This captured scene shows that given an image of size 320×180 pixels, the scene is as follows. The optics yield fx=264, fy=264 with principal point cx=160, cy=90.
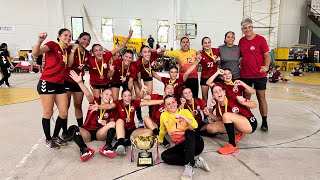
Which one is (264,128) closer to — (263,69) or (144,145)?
(263,69)

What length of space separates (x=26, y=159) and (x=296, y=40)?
2289 cm

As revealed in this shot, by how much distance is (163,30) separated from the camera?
20828 millimetres

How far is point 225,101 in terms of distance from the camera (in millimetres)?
3768

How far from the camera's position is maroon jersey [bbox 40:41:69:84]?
138 inches

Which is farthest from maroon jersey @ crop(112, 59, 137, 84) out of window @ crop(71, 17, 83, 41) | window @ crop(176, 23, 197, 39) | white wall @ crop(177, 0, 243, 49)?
window @ crop(71, 17, 83, 41)

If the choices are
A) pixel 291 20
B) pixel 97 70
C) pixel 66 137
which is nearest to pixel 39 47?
pixel 97 70

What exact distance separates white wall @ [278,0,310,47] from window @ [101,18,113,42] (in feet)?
44.4

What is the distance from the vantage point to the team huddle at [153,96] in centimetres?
339

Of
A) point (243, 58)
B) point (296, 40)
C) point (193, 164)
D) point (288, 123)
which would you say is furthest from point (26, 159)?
point (296, 40)

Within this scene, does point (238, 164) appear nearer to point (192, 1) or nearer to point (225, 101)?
point (225, 101)

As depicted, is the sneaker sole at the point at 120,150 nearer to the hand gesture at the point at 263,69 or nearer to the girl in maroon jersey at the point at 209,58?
the girl in maroon jersey at the point at 209,58

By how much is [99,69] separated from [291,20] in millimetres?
21235

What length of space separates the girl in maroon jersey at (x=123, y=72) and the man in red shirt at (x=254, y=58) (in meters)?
1.95

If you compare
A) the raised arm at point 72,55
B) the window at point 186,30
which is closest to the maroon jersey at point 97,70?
the raised arm at point 72,55
